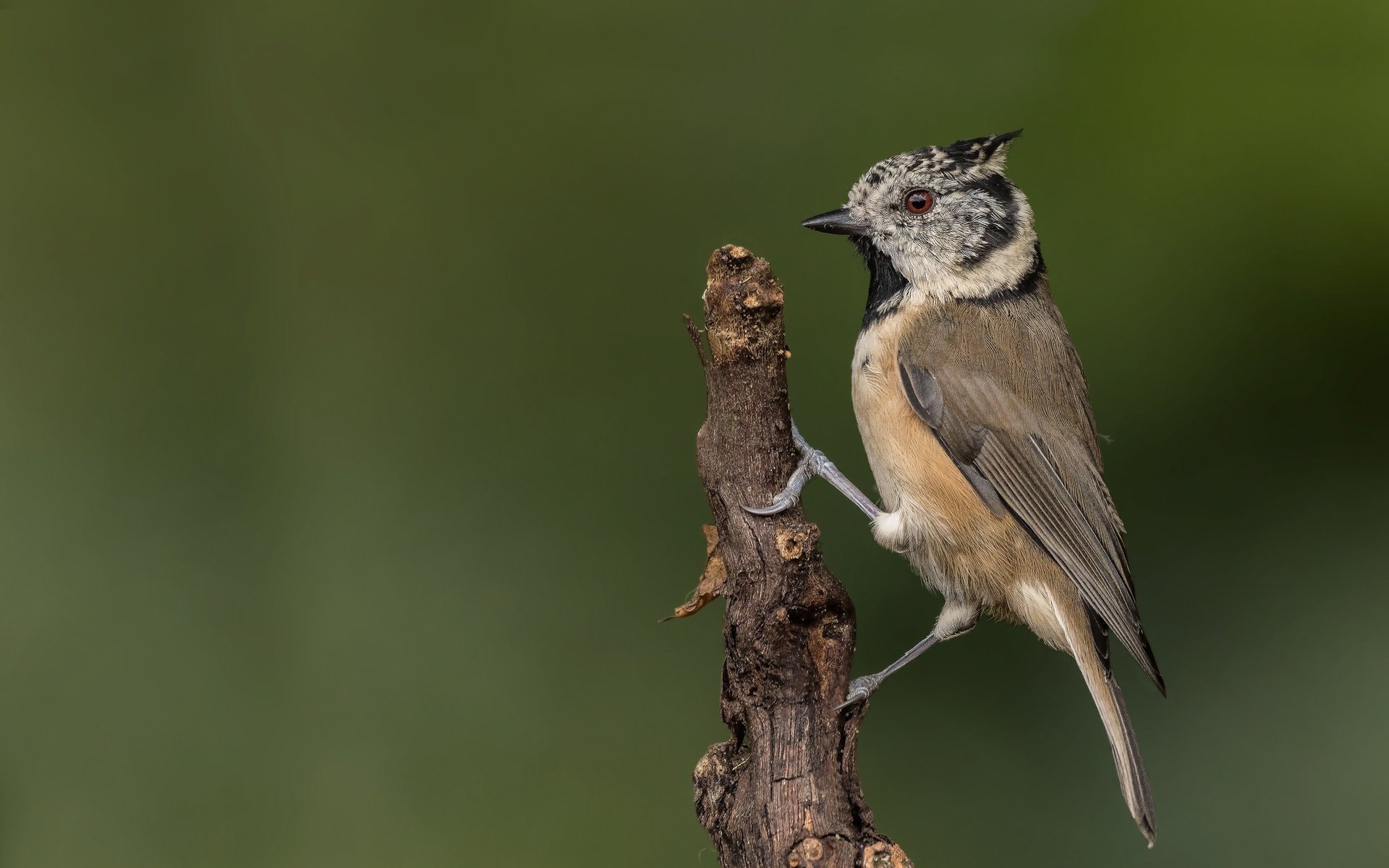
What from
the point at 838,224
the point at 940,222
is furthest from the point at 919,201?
the point at 838,224

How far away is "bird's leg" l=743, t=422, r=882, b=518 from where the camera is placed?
5.52 feet

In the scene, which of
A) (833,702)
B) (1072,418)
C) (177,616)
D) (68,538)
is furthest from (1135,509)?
(68,538)

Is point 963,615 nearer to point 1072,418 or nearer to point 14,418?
point 1072,418

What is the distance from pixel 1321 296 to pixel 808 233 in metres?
1.22

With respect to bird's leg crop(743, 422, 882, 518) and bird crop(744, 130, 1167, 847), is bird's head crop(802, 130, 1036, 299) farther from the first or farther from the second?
bird's leg crop(743, 422, 882, 518)

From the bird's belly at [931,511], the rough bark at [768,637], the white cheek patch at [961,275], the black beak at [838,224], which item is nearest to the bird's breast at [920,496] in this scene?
the bird's belly at [931,511]

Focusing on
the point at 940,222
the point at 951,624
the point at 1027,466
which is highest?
the point at 940,222

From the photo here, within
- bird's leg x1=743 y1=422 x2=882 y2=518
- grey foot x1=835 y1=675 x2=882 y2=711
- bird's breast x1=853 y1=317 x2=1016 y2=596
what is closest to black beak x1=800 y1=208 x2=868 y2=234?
bird's breast x1=853 y1=317 x2=1016 y2=596

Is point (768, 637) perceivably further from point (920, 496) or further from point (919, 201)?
point (919, 201)

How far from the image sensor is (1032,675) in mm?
2893

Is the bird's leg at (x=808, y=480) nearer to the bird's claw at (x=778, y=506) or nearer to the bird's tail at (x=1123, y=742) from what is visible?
the bird's claw at (x=778, y=506)

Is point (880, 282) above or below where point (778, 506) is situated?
above

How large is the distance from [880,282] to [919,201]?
0.18 m

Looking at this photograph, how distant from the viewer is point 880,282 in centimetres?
235
